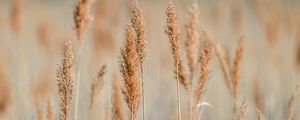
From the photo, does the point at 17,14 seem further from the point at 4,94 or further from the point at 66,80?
the point at 66,80

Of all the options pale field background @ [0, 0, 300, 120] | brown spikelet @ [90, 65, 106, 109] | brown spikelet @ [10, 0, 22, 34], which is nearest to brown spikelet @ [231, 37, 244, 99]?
brown spikelet @ [90, 65, 106, 109]

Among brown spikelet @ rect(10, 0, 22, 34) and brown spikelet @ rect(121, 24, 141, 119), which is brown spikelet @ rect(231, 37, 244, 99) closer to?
brown spikelet @ rect(121, 24, 141, 119)

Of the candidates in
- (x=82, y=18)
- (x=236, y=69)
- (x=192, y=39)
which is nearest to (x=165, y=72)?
(x=236, y=69)

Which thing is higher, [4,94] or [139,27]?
[4,94]

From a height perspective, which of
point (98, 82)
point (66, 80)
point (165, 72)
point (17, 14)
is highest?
point (165, 72)

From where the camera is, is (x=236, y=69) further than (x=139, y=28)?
Yes

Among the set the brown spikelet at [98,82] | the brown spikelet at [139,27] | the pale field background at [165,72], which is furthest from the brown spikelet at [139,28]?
the pale field background at [165,72]

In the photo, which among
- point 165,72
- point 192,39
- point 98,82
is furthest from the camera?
point 165,72

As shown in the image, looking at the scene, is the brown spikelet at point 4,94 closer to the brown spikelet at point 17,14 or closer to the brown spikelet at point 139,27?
the brown spikelet at point 17,14

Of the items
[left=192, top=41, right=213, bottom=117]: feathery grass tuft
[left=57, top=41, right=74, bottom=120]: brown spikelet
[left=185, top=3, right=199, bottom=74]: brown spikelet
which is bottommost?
[left=57, top=41, right=74, bottom=120]: brown spikelet

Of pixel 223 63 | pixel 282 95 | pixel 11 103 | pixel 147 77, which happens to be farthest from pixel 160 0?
pixel 223 63
